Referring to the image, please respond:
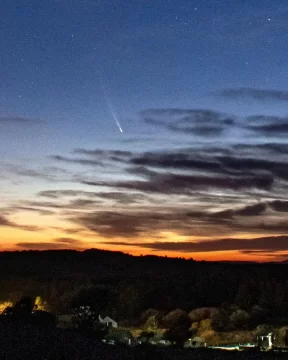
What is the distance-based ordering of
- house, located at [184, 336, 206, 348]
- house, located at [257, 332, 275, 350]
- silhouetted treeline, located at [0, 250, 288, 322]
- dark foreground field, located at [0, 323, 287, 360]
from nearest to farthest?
dark foreground field, located at [0, 323, 287, 360] < house, located at [257, 332, 275, 350] < house, located at [184, 336, 206, 348] < silhouetted treeline, located at [0, 250, 288, 322]

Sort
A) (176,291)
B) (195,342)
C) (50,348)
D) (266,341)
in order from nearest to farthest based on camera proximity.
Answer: (50,348)
(195,342)
(266,341)
(176,291)

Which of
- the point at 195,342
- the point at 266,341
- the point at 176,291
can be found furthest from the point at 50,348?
the point at 176,291

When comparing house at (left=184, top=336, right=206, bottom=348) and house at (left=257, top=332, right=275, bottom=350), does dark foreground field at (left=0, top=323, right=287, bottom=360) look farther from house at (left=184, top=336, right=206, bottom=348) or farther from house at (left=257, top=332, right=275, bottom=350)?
house at (left=257, top=332, right=275, bottom=350)

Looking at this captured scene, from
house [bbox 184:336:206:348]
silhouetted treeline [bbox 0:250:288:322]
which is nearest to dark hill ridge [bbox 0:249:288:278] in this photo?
silhouetted treeline [bbox 0:250:288:322]

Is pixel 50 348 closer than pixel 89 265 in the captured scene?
Yes

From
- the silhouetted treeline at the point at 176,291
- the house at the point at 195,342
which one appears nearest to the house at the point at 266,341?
the house at the point at 195,342

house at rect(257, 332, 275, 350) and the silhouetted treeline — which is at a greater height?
the silhouetted treeline

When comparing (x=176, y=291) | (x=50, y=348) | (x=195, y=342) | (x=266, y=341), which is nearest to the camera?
(x=50, y=348)

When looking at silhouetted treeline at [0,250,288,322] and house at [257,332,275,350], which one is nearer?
house at [257,332,275,350]

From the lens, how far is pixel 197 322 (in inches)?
2359

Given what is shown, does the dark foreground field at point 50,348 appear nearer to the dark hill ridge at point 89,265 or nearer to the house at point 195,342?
the house at point 195,342

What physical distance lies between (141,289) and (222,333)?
1127 inches

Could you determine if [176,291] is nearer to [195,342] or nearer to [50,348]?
[195,342]

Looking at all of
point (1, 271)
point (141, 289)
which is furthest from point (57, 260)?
point (141, 289)
